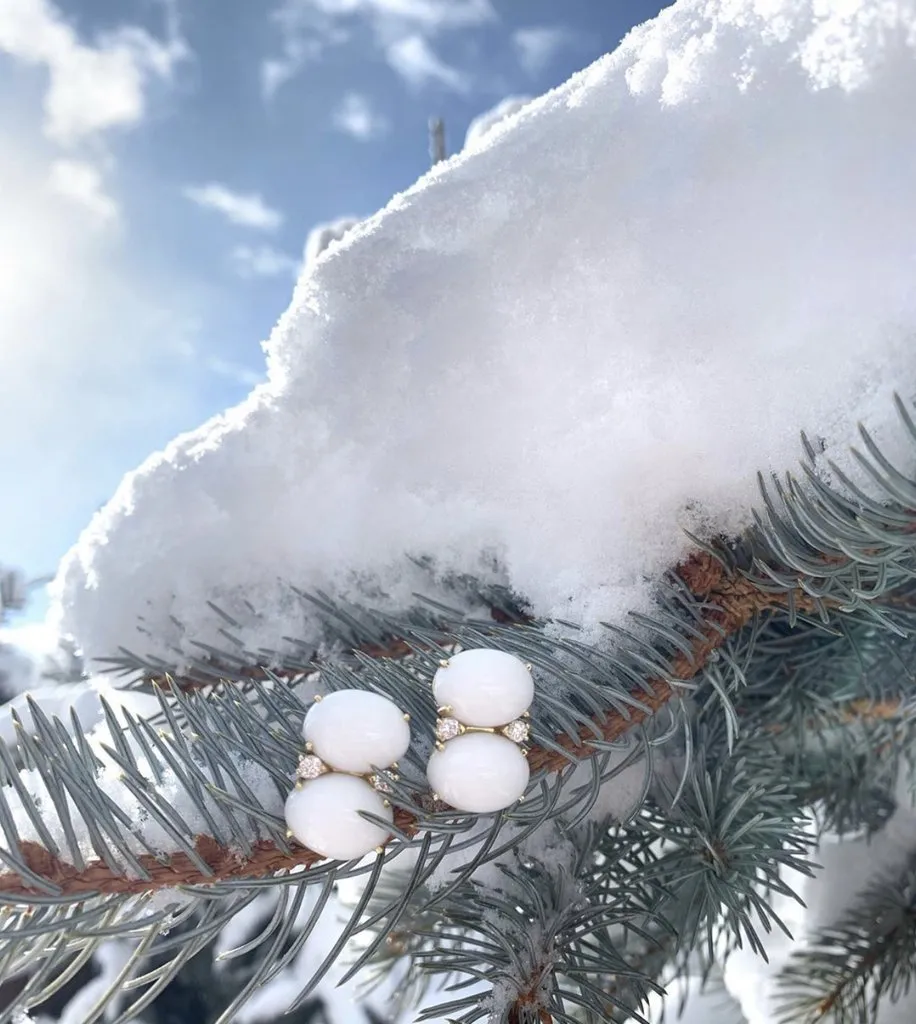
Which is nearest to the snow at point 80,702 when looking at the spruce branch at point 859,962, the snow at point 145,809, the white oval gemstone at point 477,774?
the snow at point 145,809

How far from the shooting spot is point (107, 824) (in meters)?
0.24

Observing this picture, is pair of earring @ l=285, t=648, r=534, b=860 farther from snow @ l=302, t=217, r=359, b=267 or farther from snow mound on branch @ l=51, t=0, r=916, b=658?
snow @ l=302, t=217, r=359, b=267

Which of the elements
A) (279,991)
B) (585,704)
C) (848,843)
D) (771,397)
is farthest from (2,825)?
(279,991)

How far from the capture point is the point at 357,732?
0.25m

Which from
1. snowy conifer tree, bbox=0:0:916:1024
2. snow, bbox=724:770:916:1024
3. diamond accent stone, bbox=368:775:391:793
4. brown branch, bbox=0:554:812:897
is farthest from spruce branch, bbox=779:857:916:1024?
diamond accent stone, bbox=368:775:391:793

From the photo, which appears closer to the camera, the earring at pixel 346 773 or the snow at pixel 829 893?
the earring at pixel 346 773

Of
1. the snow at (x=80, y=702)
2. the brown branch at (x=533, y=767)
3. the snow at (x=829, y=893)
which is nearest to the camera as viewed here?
the brown branch at (x=533, y=767)

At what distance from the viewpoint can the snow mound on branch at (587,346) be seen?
0.30 meters

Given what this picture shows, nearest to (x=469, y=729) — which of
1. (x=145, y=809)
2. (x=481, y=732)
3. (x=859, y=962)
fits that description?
(x=481, y=732)

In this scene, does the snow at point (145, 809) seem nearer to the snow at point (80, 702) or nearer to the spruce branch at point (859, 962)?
the snow at point (80, 702)

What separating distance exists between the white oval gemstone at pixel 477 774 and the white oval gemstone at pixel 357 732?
0.02 metres

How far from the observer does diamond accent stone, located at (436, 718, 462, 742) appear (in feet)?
0.87

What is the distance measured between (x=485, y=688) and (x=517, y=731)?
0.07ft

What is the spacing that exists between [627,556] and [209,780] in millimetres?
191
